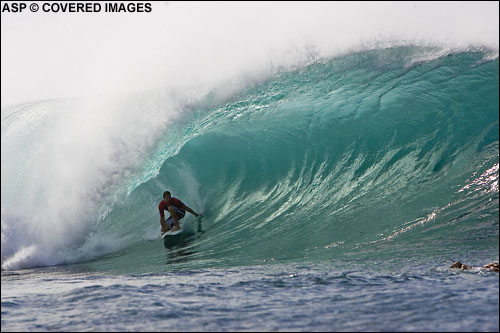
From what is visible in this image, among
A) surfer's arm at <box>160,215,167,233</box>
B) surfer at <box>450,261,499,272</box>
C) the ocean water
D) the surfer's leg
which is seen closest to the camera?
the ocean water

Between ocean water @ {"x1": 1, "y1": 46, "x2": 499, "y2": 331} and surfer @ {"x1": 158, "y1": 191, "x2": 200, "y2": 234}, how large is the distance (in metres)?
0.27

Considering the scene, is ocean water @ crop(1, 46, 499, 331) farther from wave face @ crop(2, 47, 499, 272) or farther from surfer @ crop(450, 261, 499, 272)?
surfer @ crop(450, 261, 499, 272)

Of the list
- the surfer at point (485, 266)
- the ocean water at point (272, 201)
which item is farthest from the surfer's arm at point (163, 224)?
the surfer at point (485, 266)

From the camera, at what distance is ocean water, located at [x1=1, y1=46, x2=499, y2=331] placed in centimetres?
581

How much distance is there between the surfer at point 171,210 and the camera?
10656 millimetres

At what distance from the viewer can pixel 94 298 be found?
→ 20.6 feet

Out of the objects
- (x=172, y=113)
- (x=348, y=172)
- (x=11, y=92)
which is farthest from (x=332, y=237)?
(x=11, y=92)

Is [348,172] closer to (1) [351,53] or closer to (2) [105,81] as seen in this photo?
(1) [351,53]

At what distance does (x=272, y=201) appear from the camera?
35.6 feet

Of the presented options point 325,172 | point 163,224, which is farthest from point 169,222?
point 325,172

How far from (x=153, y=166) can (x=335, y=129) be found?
3948 mm

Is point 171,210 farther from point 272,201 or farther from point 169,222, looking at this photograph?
point 272,201

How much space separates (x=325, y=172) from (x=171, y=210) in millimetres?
3115

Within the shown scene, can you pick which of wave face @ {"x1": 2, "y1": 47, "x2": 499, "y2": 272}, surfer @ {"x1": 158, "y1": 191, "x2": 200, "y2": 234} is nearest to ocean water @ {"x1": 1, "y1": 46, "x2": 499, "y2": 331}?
wave face @ {"x1": 2, "y1": 47, "x2": 499, "y2": 272}
